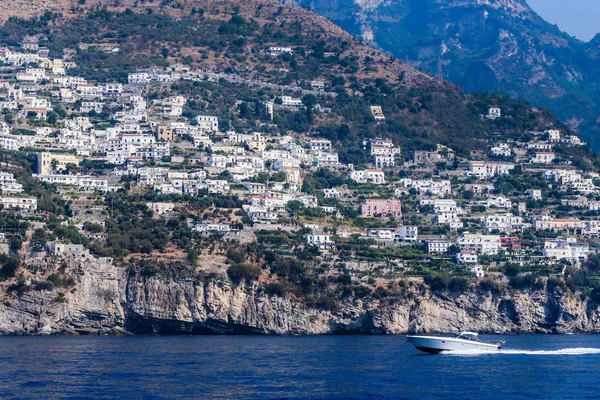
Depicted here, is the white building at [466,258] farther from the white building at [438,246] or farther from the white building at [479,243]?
the white building at [479,243]

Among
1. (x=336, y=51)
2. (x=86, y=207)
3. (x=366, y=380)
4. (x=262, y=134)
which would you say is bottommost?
(x=366, y=380)

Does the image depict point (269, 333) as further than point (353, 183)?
No

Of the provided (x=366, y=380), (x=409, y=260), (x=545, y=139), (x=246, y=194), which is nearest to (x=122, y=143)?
(x=246, y=194)

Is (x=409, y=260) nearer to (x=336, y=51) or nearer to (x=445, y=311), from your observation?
(x=445, y=311)

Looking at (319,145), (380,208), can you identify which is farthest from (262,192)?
(319,145)

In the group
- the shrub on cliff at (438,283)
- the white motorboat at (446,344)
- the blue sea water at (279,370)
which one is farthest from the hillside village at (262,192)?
the white motorboat at (446,344)

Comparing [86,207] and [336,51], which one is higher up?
[336,51]

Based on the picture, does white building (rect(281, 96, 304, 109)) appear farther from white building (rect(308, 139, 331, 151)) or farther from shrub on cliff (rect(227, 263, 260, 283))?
shrub on cliff (rect(227, 263, 260, 283))
